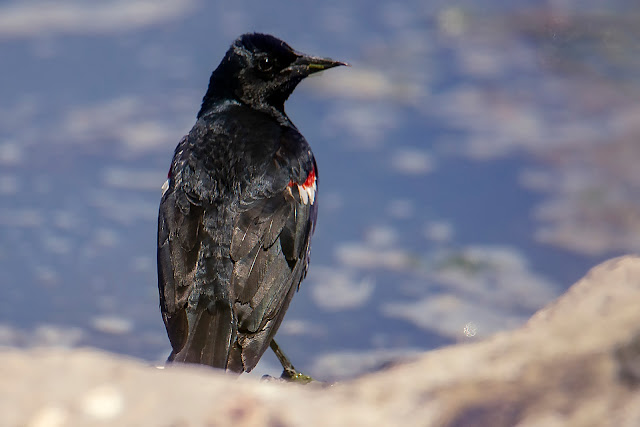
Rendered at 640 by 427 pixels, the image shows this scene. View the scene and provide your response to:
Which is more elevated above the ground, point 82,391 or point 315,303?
point 315,303

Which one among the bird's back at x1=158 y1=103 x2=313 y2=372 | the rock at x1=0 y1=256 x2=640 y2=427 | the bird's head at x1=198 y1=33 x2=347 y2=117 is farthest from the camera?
the bird's head at x1=198 y1=33 x2=347 y2=117

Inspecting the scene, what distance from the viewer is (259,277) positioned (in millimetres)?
4234

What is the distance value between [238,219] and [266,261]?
265 millimetres

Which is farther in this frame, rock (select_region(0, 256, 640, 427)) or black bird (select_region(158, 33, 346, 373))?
black bird (select_region(158, 33, 346, 373))

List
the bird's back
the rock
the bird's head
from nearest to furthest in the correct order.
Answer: the rock → the bird's back → the bird's head

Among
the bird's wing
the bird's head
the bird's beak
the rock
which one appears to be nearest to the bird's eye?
the bird's head

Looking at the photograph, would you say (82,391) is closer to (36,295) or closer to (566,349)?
(566,349)

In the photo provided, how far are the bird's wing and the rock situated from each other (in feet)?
4.34

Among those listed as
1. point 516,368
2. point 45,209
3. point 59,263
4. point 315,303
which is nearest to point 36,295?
point 59,263

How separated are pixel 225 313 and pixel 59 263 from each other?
17.3ft

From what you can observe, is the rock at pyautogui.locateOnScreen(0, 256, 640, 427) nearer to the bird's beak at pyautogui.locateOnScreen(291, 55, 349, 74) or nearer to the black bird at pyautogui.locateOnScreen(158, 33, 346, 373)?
the black bird at pyautogui.locateOnScreen(158, 33, 346, 373)

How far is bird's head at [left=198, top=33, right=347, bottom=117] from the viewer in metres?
5.33

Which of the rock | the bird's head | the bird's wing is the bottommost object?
the rock

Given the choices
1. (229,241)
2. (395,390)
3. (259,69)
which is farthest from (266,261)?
(395,390)
